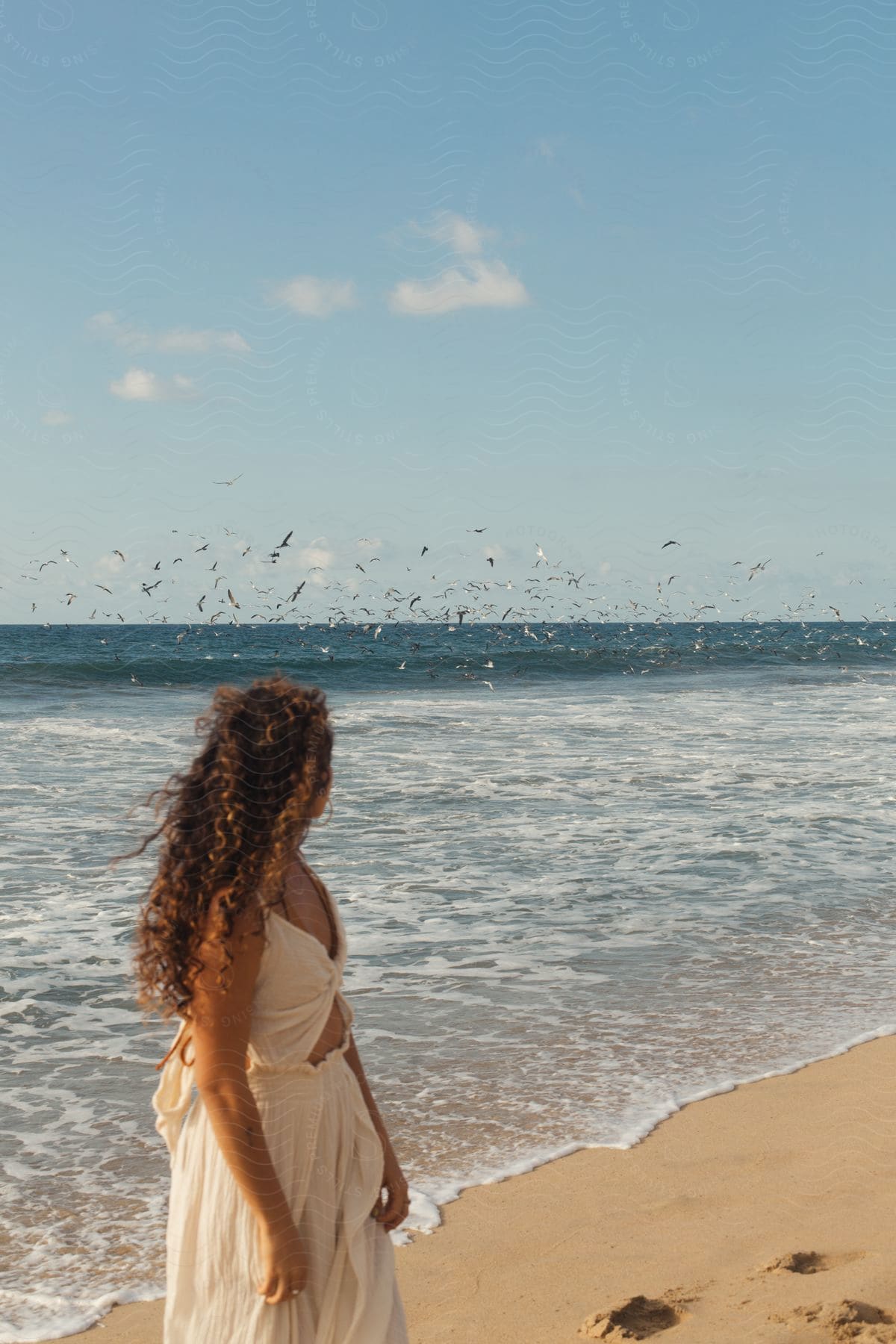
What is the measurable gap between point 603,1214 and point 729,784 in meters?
10.3

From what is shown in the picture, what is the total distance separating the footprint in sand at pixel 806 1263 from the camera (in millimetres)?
3492

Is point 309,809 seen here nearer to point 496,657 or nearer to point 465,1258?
point 465,1258

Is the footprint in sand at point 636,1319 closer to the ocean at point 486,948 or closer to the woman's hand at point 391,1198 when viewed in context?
the ocean at point 486,948

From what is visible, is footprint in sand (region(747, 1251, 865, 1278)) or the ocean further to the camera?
the ocean

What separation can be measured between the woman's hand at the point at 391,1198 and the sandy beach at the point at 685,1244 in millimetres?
1200

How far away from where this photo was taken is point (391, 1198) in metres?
2.36

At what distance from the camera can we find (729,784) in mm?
13797

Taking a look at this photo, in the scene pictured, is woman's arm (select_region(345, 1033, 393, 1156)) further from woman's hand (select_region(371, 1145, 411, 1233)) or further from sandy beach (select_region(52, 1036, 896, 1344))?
sandy beach (select_region(52, 1036, 896, 1344))

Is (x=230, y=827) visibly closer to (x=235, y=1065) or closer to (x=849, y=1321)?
(x=235, y=1065)

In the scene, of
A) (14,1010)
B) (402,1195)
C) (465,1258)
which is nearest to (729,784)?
(14,1010)

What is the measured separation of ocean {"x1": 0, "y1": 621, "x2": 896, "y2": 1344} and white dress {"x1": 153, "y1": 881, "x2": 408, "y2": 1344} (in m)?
1.54

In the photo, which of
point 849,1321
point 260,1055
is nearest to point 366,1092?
point 260,1055

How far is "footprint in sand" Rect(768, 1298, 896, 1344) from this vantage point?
306 centimetres

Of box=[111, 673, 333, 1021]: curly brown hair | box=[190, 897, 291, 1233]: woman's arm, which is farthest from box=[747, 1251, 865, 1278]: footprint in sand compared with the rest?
box=[111, 673, 333, 1021]: curly brown hair
